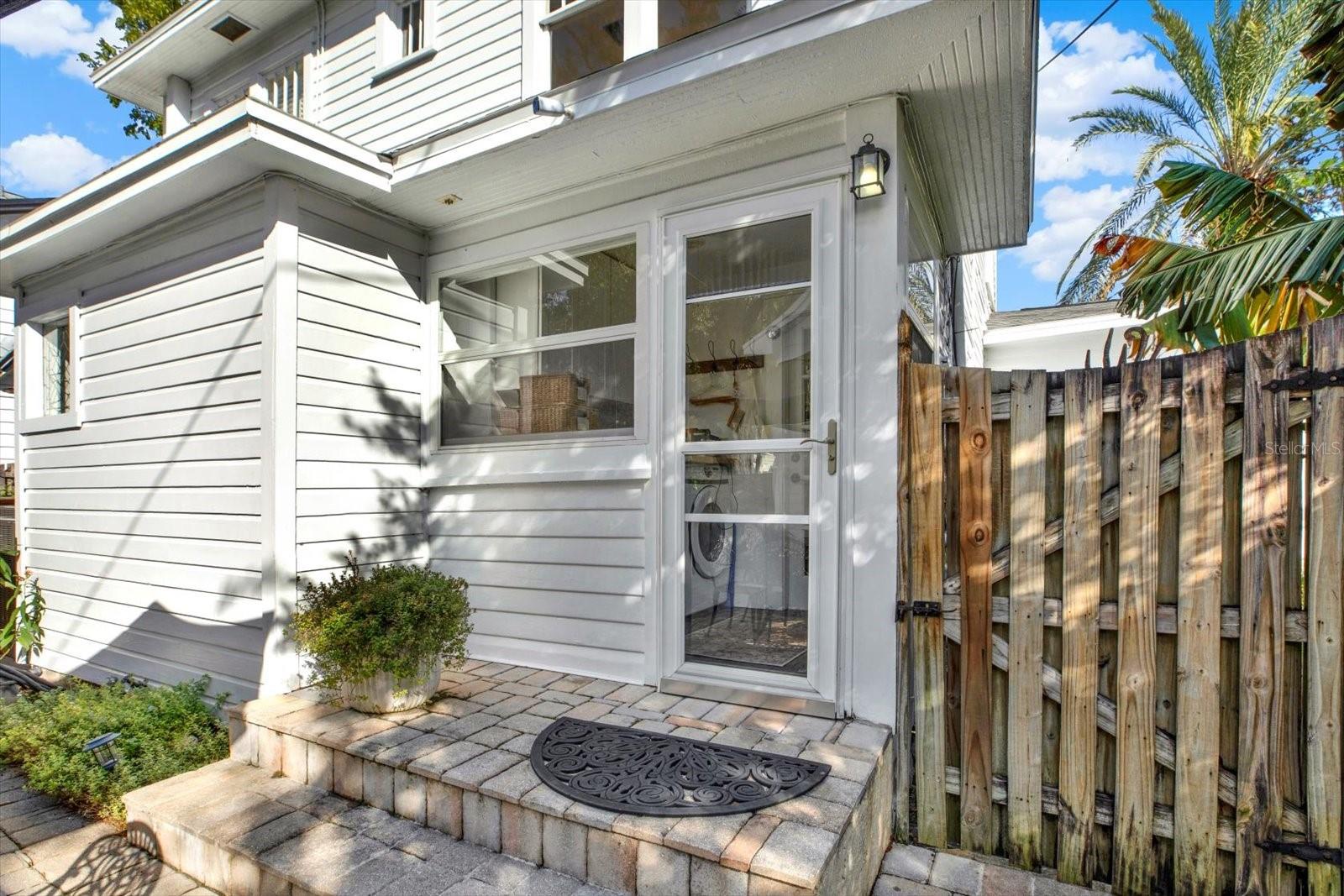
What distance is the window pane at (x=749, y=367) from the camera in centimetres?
280

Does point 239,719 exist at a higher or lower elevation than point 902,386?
lower

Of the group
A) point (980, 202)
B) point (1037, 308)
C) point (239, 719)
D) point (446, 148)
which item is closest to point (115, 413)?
point (239, 719)

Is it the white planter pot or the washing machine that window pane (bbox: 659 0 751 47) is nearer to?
the washing machine

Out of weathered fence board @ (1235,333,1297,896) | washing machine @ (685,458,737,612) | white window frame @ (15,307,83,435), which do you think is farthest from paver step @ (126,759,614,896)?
white window frame @ (15,307,83,435)

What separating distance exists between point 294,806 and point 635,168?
2991 mm

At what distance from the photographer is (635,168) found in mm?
3152

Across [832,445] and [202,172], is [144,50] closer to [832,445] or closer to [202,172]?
[202,172]

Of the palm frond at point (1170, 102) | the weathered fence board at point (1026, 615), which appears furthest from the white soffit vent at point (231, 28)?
the palm frond at point (1170, 102)

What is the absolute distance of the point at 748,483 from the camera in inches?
114

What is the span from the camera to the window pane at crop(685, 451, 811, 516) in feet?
9.14

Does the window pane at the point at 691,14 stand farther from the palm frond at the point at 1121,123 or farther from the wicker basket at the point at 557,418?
the palm frond at the point at 1121,123

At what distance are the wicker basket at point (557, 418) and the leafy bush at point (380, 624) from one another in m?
0.95

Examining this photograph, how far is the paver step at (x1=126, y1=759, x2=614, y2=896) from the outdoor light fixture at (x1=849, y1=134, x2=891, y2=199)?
256 centimetres

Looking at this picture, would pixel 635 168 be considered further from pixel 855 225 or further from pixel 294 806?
pixel 294 806
